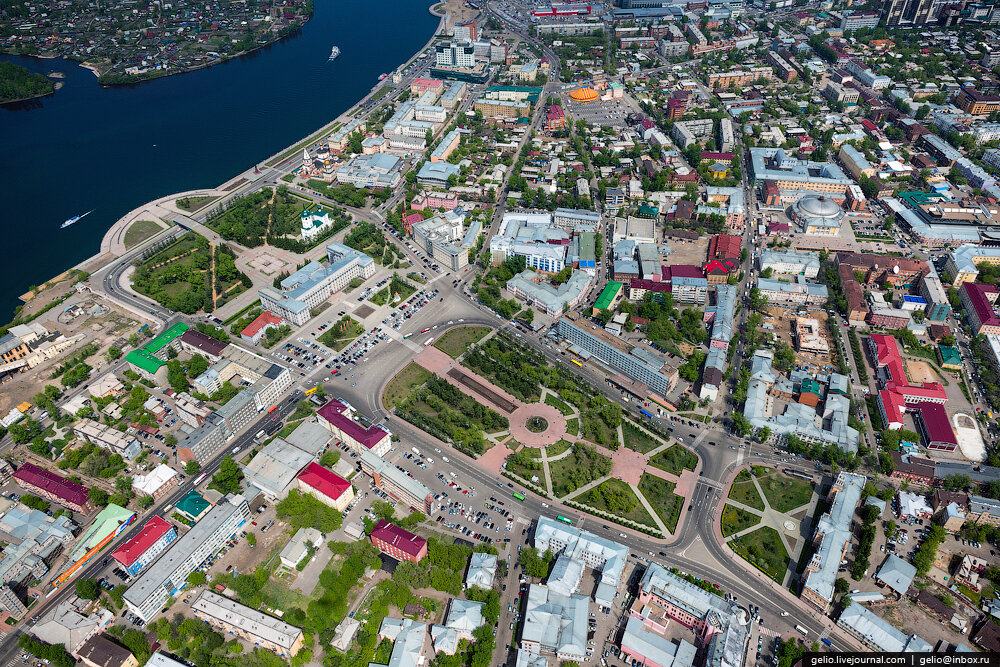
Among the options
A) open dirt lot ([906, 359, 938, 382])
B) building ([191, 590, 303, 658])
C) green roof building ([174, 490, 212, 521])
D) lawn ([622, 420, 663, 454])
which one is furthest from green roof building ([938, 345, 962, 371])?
green roof building ([174, 490, 212, 521])

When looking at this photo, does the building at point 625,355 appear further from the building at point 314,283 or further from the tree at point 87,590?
the tree at point 87,590

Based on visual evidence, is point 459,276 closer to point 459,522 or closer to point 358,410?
point 358,410

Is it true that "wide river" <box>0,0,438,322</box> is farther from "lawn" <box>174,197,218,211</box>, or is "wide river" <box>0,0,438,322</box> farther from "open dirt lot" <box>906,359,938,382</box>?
"open dirt lot" <box>906,359,938,382</box>

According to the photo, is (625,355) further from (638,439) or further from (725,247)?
(725,247)

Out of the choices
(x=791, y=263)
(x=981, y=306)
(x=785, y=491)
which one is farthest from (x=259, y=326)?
(x=981, y=306)

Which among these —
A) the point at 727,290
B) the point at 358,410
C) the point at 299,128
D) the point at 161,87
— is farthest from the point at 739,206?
the point at 161,87

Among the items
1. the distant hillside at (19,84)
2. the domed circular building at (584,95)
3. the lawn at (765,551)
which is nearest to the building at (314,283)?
the lawn at (765,551)
